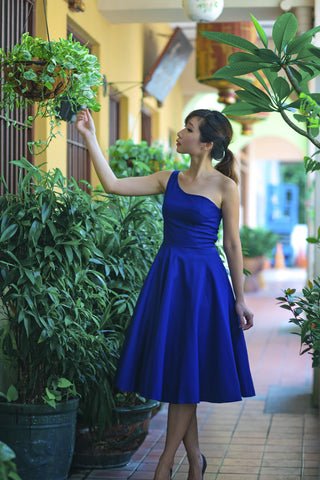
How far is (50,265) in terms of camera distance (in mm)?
2744

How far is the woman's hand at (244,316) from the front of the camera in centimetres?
271

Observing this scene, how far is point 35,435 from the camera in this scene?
2721 millimetres

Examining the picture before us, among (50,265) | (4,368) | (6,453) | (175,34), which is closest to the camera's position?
(6,453)

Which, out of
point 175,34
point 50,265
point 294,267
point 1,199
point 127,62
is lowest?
point 294,267

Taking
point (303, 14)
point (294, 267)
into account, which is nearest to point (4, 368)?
point (303, 14)

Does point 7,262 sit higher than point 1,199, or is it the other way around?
point 1,199

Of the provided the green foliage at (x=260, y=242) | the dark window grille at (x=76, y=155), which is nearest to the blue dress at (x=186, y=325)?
the dark window grille at (x=76, y=155)

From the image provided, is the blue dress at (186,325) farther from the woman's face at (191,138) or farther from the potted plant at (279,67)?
the potted plant at (279,67)

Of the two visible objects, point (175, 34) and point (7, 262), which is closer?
point (7, 262)

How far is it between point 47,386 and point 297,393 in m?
2.57

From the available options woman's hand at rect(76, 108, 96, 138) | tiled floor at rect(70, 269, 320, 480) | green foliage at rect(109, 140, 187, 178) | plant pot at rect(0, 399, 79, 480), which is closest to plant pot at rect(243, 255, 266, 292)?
tiled floor at rect(70, 269, 320, 480)

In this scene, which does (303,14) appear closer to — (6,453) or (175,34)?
(175,34)

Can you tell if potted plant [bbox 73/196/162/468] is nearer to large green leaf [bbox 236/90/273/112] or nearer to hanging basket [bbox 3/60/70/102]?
hanging basket [bbox 3/60/70/102]

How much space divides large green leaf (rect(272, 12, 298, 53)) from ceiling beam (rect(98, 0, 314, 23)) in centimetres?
267
